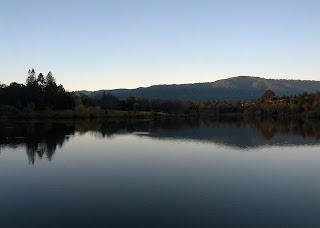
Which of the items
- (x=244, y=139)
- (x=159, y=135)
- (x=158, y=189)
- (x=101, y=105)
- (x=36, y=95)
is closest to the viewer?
(x=158, y=189)

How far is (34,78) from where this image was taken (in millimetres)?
107000

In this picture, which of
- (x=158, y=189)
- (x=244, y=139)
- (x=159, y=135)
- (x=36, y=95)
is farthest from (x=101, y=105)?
(x=158, y=189)

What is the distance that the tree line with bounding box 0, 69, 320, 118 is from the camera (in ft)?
322

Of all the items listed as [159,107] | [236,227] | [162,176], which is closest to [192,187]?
[162,176]

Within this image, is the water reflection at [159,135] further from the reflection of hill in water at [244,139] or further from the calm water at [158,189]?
the calm water at [158,189]

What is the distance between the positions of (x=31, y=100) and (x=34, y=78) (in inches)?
404

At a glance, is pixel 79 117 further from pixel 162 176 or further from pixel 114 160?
pixel 162 176

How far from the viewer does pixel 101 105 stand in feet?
410

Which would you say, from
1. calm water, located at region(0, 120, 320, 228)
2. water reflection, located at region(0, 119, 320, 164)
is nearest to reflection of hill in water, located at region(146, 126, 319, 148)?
water reflection, located at region(0, 119, 320, 164)

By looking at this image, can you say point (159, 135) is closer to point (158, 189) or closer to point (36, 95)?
point (158, 189)

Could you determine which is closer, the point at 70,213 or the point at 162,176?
the point at 70,213

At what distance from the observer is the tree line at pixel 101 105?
9806 cm

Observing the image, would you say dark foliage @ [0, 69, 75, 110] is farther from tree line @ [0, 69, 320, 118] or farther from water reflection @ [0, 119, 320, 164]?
water reflection @ [0, 119, 320, 164]

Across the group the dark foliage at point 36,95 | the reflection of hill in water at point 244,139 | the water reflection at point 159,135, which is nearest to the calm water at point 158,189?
the water reflection at point 159,135
